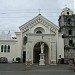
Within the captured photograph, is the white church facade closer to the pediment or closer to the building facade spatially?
the pediment

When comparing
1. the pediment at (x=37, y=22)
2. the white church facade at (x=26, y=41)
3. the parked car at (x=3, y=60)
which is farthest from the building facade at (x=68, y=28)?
the parked car at (x=3, y=60)

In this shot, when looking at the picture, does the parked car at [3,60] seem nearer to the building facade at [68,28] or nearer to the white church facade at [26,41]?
the white church facade at [26,41]

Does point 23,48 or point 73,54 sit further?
point 73,54

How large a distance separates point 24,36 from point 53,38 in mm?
9594

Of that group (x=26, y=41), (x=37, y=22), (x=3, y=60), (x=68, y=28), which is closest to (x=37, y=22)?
(x=37, y=22)

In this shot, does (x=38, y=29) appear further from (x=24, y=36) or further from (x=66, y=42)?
(x=66, y=42)

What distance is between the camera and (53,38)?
5703 centimetres

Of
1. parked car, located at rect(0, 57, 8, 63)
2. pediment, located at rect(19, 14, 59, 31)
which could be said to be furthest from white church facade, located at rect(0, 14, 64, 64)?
parked car, located at rect(0, 57, 8, 63)

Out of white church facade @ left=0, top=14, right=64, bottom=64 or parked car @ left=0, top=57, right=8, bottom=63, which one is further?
white church facade @ left=0, top=14, right=64, bottom=64

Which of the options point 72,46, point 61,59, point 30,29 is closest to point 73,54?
point 72,46

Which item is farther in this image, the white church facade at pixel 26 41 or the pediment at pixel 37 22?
the pediment at pixel 37 22

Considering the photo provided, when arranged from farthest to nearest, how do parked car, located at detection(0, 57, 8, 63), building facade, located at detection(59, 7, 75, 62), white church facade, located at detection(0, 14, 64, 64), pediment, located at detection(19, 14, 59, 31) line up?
building facade, located at detection(59, 7, 75, 62)
pediment, located at detection(19, 14, 59, 31)
white church facade, located at detection(0, 14, 64, 64)
parked car, located at detection(0, 57, 8, 63)

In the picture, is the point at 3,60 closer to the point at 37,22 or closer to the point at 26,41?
the point at 26,41

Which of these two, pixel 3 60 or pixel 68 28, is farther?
pixel 68 28
